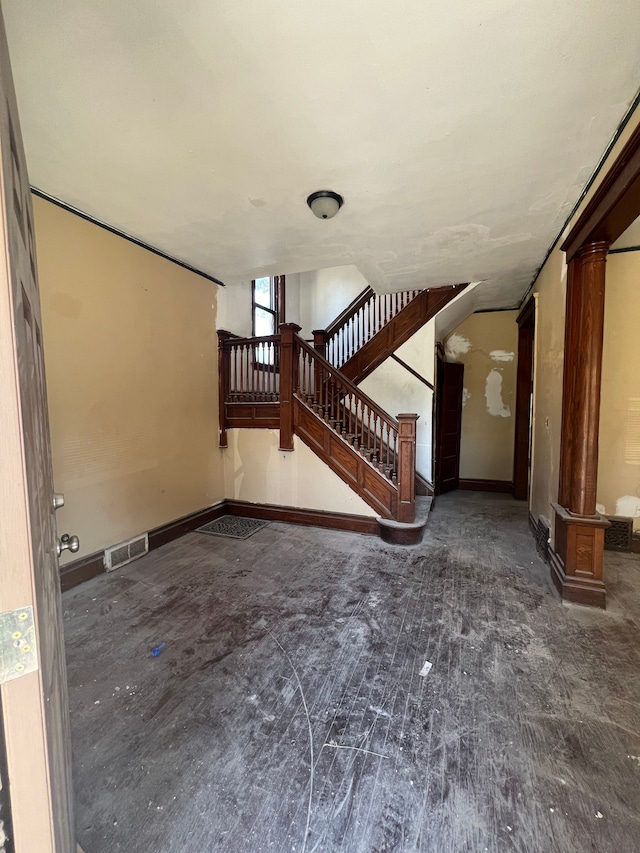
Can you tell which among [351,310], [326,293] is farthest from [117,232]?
[326,293]

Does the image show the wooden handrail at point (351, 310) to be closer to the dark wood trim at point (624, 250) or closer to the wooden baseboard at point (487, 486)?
the dark wood trim at point (624, 250)

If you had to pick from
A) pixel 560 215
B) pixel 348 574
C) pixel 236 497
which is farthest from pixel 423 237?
pixel 236 497

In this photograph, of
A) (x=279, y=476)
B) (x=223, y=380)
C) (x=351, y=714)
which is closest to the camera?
(x=351, y=714)

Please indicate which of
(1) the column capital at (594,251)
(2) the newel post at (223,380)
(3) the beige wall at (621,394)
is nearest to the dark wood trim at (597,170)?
(1) the column capital at (594,251)

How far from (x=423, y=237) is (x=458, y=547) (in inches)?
117

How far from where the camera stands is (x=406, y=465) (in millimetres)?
3561

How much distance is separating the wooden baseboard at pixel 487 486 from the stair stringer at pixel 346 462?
2.77 m

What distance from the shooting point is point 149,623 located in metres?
2.28

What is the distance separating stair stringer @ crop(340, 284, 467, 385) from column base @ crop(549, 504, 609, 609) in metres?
3.04

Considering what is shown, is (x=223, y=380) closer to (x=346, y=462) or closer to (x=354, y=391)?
(x=354, y=391)

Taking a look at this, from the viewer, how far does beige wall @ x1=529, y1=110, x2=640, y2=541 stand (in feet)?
9.87

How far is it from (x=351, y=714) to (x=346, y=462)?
8.16ft

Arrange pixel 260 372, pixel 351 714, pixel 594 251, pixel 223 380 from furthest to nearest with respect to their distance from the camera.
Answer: pixel 260 372 → pixel 223 380 → pixel 594 251 → pixel 351 714

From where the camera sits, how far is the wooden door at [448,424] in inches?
210
